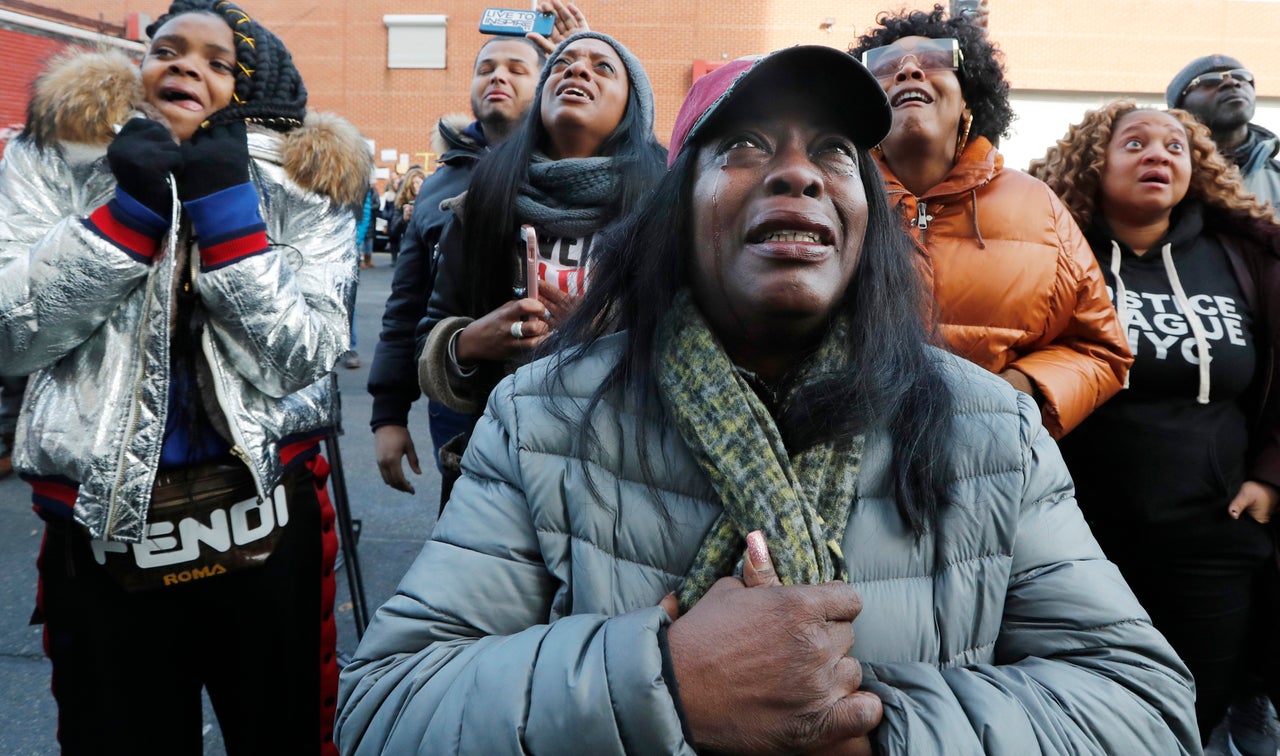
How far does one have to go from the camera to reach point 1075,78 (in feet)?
90.4

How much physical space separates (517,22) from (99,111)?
59.0 inches

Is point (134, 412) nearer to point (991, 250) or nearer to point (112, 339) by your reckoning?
point (112, 339)

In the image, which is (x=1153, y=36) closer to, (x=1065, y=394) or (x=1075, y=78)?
(x=1075, y=78)

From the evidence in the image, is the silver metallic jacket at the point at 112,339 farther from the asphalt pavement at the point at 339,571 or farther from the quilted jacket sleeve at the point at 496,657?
the asphalt pavement at the point at 339,571

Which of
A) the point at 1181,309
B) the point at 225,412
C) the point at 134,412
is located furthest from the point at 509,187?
the point at 1181,309

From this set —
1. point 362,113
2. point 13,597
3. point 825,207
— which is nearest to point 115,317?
point 825,207

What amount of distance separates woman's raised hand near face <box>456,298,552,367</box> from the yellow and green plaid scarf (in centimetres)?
80

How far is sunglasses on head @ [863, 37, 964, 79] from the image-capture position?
2.34m

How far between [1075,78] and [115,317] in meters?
30.9

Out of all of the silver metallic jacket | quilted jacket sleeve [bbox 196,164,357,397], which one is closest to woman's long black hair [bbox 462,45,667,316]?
quilted jacket sleeve [bbox 196,164,357,397]

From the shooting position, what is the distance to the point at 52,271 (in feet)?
6.13

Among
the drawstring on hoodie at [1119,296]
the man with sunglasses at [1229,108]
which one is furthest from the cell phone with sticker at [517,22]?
the man with sunglasses at [1229,108]

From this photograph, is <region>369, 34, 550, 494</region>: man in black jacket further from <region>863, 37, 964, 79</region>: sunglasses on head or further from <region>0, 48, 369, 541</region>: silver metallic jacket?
<region>863, 37, 964, 79</region>: sunglasses on head

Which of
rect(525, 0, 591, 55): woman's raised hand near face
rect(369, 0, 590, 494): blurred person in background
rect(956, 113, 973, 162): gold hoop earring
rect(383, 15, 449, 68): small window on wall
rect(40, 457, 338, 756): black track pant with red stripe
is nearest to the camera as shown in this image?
rect(40, 457, 338, 756): black track pant with red stripe
